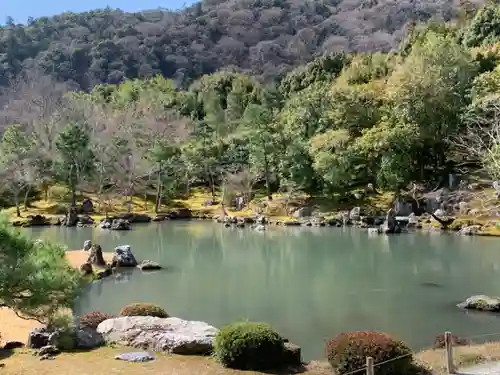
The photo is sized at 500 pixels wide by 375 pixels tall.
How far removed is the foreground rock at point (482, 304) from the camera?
59.2ft

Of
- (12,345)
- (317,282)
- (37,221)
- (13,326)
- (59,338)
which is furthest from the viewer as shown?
(37,221)

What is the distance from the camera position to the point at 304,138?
5734 cm

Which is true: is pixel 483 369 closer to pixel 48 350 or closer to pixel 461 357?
pixel 461 357

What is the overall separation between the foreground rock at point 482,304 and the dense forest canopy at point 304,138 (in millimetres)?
20800

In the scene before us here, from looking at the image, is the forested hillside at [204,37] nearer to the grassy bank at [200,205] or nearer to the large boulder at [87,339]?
the grassy bank at [200,205]

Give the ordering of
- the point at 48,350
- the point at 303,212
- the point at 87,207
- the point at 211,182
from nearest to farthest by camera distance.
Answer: the point at 48,350, the point at 303,212, the point at 87,207, the point at 211,182

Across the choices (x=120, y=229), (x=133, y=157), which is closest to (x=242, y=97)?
(x=133, y=157)

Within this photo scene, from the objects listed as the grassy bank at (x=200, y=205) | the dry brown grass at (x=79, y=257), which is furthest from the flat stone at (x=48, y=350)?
the grassy bank at (x=200, y=205)

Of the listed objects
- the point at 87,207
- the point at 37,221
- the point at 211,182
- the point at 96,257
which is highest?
the point at 211,182

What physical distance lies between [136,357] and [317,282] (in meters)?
12.9

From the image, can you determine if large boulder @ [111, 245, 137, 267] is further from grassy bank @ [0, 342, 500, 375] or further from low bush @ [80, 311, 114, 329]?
grassy bank @ [0, 342, 500, 375]

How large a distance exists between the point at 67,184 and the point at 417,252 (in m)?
36.1

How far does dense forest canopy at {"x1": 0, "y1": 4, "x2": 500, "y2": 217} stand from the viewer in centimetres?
4831

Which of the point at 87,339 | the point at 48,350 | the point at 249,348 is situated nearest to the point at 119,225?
the point at 87,339
